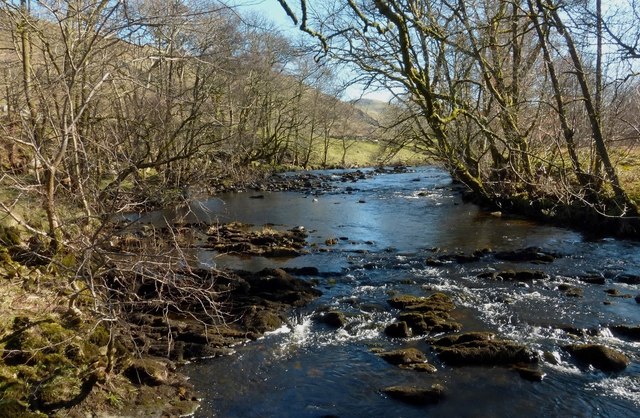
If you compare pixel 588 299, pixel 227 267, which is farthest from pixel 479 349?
pixel 227 267

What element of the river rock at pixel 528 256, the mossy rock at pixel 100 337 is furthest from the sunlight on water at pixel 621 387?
the mossy rock at pixel 100 337

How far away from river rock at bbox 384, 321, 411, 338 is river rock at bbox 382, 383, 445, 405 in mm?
1798

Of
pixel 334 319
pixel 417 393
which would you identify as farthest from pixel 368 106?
pixel 417 393

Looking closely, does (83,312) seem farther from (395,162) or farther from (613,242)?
(395,162)

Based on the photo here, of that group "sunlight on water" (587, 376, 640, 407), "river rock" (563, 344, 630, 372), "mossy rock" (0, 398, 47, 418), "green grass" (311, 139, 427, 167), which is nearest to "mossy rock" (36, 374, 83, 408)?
"mossy rock" (0, 398, 47, 418)

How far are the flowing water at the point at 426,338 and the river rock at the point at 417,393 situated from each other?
0.36 ft

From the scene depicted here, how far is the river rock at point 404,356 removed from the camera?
813cm

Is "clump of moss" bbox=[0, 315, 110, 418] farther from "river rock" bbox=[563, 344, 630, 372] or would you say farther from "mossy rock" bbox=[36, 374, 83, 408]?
"river rock" bbox=[563, 344, 630, 372]

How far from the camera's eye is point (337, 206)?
81.4 ft

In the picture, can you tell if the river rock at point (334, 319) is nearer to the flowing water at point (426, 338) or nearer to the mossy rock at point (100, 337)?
the flowing water at point (426, 338)

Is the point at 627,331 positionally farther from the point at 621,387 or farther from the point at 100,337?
the point at 100,337

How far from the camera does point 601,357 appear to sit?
796 centimetres

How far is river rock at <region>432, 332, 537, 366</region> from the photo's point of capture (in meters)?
8.06

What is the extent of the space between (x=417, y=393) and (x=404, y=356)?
3.65ft
